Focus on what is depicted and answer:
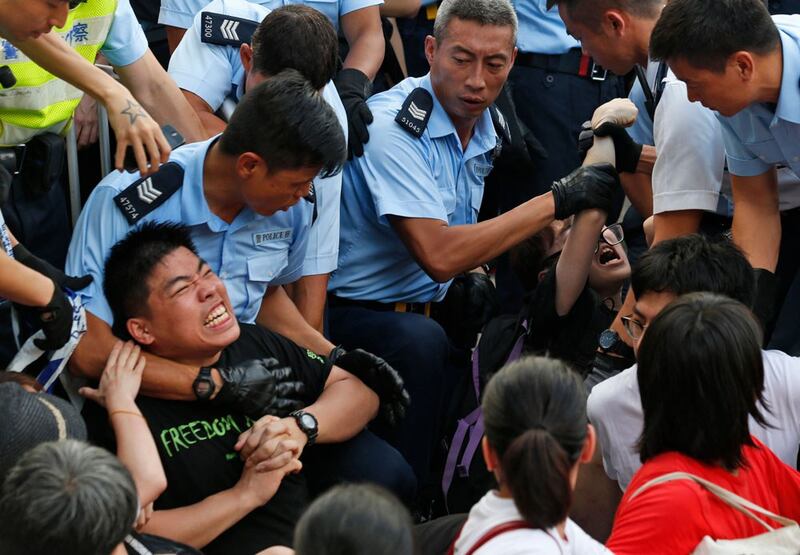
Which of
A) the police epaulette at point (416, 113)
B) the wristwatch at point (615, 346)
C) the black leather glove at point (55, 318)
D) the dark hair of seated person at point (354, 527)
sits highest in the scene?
the dark hair of seated person at point (354, 527)

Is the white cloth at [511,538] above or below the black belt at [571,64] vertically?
above

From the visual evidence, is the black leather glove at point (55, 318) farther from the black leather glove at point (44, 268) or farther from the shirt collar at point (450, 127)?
the shirt collar at point (450, 127)

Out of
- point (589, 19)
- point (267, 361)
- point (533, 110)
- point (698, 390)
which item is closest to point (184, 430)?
point (267, 361)

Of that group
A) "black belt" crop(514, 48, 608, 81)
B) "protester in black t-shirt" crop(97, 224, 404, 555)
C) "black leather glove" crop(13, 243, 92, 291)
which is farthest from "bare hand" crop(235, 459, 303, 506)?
"black belt" crop(514, 48, 608, 81)

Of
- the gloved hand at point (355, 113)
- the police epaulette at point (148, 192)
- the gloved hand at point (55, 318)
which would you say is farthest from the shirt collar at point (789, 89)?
the gloved hand at point (55, 318)

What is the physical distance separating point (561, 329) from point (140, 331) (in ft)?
4.53

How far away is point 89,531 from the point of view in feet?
5.74

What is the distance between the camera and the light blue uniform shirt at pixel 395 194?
3.95 metres

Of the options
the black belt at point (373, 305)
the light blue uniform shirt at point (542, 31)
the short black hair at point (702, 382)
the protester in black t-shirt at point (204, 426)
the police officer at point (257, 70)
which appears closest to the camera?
the short black hair at point (702, 382)

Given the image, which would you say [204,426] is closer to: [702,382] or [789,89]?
[702,382]

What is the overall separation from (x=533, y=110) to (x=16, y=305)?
8.28 ft

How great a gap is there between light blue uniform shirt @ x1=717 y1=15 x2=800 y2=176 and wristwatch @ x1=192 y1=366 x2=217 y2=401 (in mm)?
1508

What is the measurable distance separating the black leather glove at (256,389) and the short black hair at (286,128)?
20.8 inches

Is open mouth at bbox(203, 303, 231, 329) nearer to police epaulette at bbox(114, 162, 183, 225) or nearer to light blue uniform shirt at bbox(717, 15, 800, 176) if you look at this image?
police epaulette at bbox(114, 162, 183, 225)
